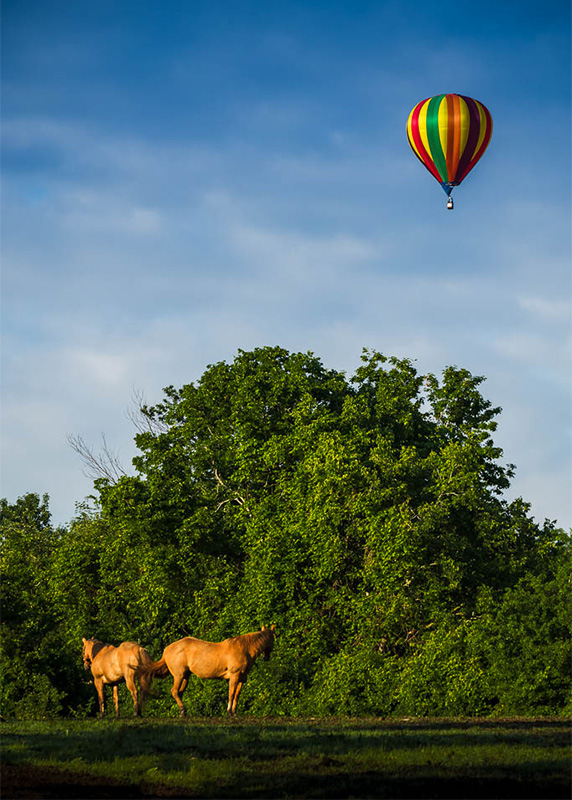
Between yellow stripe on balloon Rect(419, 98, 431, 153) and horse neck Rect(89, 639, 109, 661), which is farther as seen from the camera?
yellow stripe on balloon Rect(419, 98, 431, 153)

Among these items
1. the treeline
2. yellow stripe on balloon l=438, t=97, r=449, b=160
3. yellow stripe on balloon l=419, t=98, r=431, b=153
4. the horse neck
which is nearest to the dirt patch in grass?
the horse neck

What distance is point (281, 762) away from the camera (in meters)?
12.5

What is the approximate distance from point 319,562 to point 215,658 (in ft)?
42.7

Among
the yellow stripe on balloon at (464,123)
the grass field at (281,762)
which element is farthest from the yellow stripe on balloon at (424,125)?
the grass field at (281,762)

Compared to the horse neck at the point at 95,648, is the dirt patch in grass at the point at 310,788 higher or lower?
lower

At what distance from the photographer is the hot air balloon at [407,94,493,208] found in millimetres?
40438

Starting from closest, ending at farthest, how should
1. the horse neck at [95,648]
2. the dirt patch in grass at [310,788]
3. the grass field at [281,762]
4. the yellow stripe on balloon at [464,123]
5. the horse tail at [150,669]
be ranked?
the dirt patch in grass at [310,788]
the grass field at [281,762]
the horse tail at [150,669]
the horse neck at [95,648]
the yellow stripe on balloon at [464,123]

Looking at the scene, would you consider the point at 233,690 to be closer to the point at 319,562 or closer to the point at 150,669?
the point at 150,669

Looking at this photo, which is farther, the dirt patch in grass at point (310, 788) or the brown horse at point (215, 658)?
the brown horse at point (215, 658)

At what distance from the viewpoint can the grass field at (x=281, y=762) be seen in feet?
35.0

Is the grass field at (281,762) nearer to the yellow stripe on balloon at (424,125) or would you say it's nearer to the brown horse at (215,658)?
the brown horse at (215,658)

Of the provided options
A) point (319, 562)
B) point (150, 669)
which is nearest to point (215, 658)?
→ point (150, 669)

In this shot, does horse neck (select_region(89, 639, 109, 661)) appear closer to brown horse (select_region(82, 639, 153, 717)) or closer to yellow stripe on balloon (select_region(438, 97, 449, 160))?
brown horse (select_region(82, 639, 153, 717))

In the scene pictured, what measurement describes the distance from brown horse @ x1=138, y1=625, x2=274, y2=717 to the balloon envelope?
27391mm
